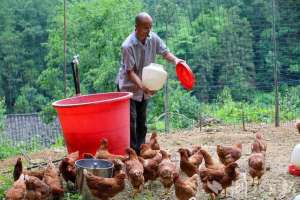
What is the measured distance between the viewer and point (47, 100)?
18391 millimetres

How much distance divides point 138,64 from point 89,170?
5.66 ft

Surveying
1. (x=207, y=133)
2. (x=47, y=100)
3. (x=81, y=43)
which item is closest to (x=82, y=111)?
(x=207, y=133)

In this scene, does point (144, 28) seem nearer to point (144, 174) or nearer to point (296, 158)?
point (144, 174)

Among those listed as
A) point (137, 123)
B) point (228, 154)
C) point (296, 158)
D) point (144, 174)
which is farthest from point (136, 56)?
point (296, 158)

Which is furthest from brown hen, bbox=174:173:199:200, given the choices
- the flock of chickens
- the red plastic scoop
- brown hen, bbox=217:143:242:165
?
the red plastic scoop

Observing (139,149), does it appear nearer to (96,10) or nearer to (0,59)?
(96,10)

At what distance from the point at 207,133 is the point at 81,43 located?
26.7 ft

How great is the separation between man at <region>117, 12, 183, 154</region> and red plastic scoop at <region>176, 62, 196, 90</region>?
9 centimetres

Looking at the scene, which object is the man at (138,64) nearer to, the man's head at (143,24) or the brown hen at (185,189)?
the man's head at (143,24)

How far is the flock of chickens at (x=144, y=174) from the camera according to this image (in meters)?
4.92

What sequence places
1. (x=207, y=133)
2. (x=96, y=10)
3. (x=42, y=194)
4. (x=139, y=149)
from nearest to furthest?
(x=42, y=194) → (x=139, y=149) → (x=207, y=133) → (x=96, y=10)

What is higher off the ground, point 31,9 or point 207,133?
point 31,9

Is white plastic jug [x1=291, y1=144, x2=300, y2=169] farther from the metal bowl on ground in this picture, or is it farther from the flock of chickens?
the metal bowl on ground

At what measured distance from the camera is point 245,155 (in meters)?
6.94
